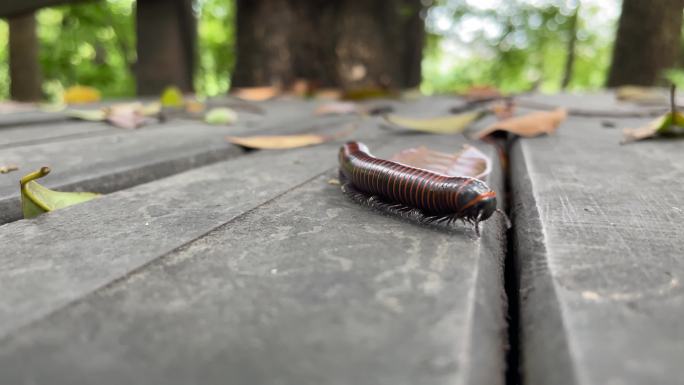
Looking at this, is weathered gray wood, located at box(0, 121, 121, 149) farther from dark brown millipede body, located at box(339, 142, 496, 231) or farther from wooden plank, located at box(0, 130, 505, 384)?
dark brown millipede body, located at box(339, 142, 496, 231)

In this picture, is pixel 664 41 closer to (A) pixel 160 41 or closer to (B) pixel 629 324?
(A) pixel 160 41

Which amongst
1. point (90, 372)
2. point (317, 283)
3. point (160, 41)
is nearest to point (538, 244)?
point (317, 283)

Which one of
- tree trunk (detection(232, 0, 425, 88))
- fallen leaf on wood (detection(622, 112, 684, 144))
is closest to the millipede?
fallen leaf on wood (detection(622, 112, 684, 144))

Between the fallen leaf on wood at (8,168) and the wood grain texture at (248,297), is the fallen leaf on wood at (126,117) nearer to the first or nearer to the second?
the fallen leaf on wood at (8,168)

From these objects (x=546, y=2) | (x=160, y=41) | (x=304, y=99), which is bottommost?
(x=304, y=99)

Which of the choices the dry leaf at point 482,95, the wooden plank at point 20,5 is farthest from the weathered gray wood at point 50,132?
the dry leaf at point 482,95

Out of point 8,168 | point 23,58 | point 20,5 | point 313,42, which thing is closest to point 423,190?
point 8,168
